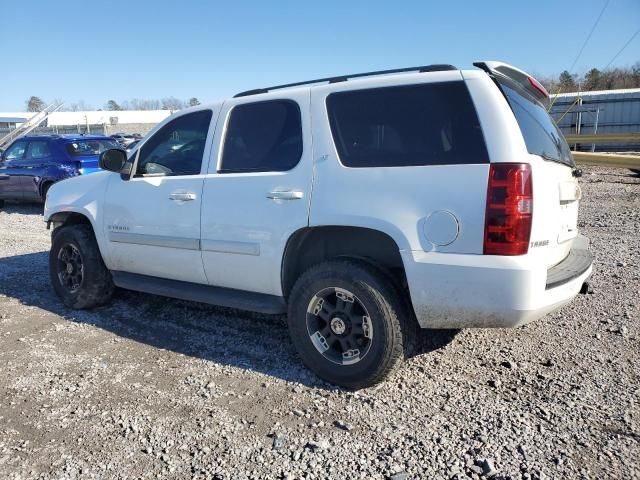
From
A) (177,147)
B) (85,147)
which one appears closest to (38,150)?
(85,147)

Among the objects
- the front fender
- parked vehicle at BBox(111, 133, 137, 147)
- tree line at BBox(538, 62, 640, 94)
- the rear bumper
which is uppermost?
tree line at BBox(538, 62, 640, 94)

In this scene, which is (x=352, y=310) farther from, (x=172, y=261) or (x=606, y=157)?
(x=606, y=157)

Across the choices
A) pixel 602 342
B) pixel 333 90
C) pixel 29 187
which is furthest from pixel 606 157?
pixel 29 187

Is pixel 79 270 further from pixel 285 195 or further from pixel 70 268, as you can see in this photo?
pixel 285 195

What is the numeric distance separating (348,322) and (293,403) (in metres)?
0.63

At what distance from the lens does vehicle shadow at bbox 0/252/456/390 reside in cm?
381

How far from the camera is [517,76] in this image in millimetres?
3520

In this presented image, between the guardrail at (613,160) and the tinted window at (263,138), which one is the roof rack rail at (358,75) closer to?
the tinted window at (263,138)

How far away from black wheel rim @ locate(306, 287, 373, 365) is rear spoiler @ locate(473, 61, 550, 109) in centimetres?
169

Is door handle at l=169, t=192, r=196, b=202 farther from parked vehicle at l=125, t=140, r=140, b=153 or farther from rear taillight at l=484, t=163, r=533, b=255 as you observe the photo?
rear taillight at l=484, t=163, r=533, b=255

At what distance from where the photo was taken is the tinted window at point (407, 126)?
2.94m

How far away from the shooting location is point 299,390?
3338 mm

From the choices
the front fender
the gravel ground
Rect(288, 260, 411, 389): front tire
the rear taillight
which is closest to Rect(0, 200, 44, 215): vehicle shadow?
the front fender

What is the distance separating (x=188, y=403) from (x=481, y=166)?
2.33 metres
